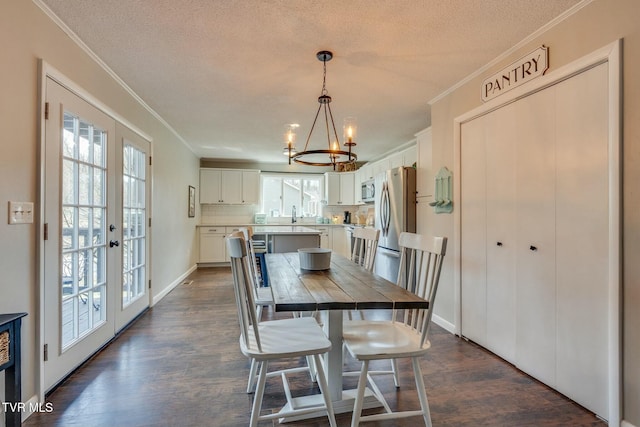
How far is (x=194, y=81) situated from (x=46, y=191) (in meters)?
1.52

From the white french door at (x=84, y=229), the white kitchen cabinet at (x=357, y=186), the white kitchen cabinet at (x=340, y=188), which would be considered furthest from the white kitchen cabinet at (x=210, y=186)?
the white french door at (x=84, y=229)

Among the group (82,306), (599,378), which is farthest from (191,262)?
(599,378)

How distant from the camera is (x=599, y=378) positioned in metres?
1.79

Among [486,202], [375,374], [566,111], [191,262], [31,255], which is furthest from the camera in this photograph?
[191,262]

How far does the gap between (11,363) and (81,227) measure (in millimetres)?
1101

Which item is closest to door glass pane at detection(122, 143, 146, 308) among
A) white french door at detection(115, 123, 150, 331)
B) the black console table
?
white french door at detection(115, 123, 150, 331)

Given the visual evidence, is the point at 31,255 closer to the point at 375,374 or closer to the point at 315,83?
the point at 375,374

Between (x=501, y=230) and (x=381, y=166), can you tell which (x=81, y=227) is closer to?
(x=501, y=230)

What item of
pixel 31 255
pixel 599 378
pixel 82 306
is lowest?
pixel 599 378

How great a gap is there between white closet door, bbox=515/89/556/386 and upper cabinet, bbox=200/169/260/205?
539cm

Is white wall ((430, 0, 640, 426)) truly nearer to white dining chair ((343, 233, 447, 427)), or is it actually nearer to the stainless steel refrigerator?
white dining chair ((343, 233, 447, 427))

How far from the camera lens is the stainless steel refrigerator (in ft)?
13.1

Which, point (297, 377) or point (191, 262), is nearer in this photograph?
point (297, 377)

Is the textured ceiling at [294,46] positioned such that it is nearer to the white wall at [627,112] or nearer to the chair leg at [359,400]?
the white wall at [627,112]
